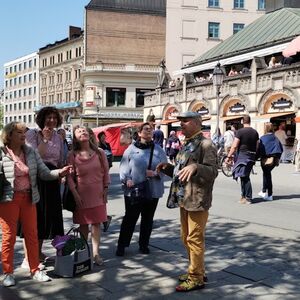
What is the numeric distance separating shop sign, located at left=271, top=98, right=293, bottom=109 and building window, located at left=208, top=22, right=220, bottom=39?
31858mm

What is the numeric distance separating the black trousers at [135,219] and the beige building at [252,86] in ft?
52.5

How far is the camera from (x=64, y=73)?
269ft

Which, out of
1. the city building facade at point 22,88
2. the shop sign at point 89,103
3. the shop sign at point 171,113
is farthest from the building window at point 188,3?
the city building facade at point 22,88

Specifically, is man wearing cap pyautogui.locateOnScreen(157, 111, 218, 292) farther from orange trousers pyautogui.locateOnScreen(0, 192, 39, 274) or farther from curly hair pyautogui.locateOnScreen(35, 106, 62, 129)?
curly hair pyautogui.locateOnScreen(35, 106, 62, 129)

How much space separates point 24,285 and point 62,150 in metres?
1.60

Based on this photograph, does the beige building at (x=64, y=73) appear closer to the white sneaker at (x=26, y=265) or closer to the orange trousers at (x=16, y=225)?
the white sneaker at (x=26, y=265)

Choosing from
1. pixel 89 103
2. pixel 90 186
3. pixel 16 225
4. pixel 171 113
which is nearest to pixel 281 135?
pixel 171 113

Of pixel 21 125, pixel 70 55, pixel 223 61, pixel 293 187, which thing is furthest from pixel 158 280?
pixel 70 55

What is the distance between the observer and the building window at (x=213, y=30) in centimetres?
5772

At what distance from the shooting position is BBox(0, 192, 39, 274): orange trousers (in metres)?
4.89

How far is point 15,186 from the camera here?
4.87m

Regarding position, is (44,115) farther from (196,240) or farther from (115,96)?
(115,96)

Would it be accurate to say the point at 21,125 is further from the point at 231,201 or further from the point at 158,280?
the point at 231,201

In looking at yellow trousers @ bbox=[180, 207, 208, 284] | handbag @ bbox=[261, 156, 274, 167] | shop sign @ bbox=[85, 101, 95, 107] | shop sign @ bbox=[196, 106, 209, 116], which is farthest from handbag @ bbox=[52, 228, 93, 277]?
shop sign @ bbox=[85, 101, 95, 107]
